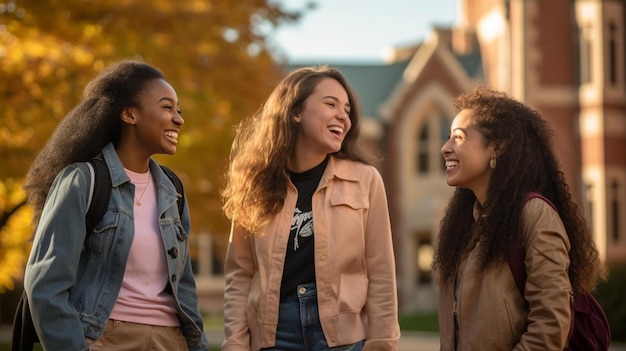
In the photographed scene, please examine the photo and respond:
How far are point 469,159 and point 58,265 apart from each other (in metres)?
1.79

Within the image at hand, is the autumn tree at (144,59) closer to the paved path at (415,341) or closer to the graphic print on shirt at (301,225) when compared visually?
the paved path at (415,341)

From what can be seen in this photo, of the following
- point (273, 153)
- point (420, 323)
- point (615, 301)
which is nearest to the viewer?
point (273, 153)

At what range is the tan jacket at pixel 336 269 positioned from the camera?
4.43 m

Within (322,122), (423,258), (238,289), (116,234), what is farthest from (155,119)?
(423,258)

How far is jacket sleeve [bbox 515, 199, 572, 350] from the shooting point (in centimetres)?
401

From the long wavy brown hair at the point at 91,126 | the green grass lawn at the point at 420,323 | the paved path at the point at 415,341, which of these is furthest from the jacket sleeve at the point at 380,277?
the green grass lawn at the point at 420,323

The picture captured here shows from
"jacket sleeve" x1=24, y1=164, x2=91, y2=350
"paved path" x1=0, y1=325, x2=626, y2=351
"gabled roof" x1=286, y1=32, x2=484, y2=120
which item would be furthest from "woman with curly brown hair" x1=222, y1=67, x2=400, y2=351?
"gabled roof" x1=286, y1=32, x2=484, y2=120

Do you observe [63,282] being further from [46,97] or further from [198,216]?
[198,216]

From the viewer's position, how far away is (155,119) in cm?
437

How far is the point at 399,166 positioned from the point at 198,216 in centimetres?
1474

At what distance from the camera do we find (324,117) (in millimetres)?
4723

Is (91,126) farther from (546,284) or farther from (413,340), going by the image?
(413,340)

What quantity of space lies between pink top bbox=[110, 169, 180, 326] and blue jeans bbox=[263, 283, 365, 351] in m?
0.48

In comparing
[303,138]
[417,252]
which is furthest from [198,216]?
[417,252]
